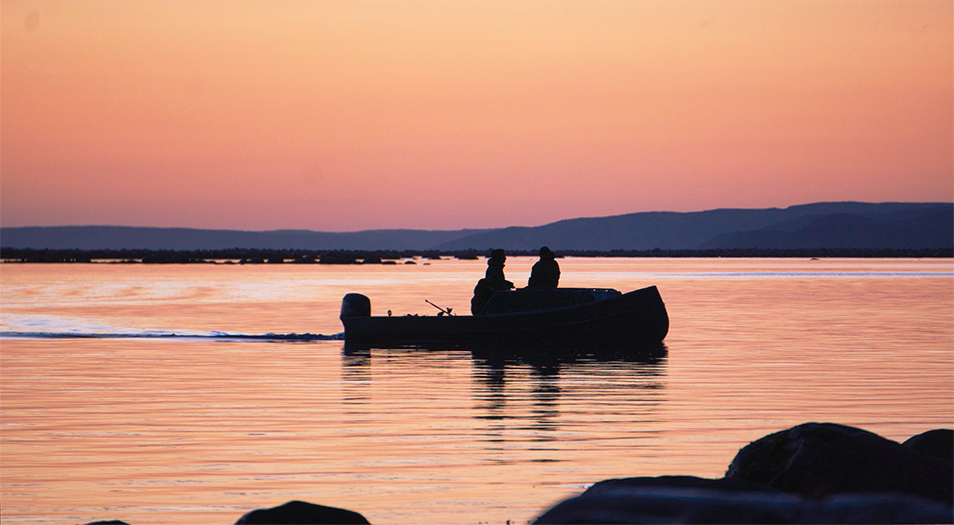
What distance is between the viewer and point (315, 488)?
1087cm

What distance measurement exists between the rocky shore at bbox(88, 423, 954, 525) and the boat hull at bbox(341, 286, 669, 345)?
17540mm

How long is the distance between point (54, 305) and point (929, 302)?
41612 mm

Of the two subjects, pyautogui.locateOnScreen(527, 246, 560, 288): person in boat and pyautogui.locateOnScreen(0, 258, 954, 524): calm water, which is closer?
pyautogui.locateOnScreen(0, 258, 954, 524): calm water

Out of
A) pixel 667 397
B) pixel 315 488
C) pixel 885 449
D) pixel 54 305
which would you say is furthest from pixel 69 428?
pixel 54 305

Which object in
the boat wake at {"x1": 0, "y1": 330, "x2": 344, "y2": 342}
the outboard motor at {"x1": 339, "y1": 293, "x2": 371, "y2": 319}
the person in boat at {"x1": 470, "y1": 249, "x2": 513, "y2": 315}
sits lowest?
the boat wake at {"x1": 0, "y1": 330, "x2": 344, "y2": 342}

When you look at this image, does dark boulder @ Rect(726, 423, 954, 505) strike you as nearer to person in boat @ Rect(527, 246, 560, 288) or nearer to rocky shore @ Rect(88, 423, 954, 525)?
rocky shore @ Rect(88, 423, 954, 525)

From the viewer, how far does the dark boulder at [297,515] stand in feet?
24.7

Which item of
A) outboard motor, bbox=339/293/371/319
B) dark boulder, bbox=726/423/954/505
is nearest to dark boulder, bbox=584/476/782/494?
dark boulder, bbox=726/423/954/505

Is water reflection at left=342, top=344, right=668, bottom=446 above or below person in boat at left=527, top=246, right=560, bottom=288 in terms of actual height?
below

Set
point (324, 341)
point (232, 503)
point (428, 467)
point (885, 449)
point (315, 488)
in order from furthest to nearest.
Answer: point (324, 341) < point (428, 467) < point (315, 488) < point (232, 503) < point (885, 449)

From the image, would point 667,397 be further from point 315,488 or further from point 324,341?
point 324,341

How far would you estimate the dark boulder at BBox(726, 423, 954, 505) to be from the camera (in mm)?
9172

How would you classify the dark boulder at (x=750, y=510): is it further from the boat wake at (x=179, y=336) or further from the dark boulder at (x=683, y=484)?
the boat wake at (x=179, y=336)

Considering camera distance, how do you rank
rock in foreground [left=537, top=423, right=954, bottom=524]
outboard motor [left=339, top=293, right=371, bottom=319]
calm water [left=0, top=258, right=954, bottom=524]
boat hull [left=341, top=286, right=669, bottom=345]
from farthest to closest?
outboard motor [left=339, top=293, right=371, bottom=319], boat hull [left=341, top=286, right=669, bottom=345], calm water [left=0, top=258, right=954, bottom=524], rock in foreground [left=537, top=423, right=954, bottom=524]
